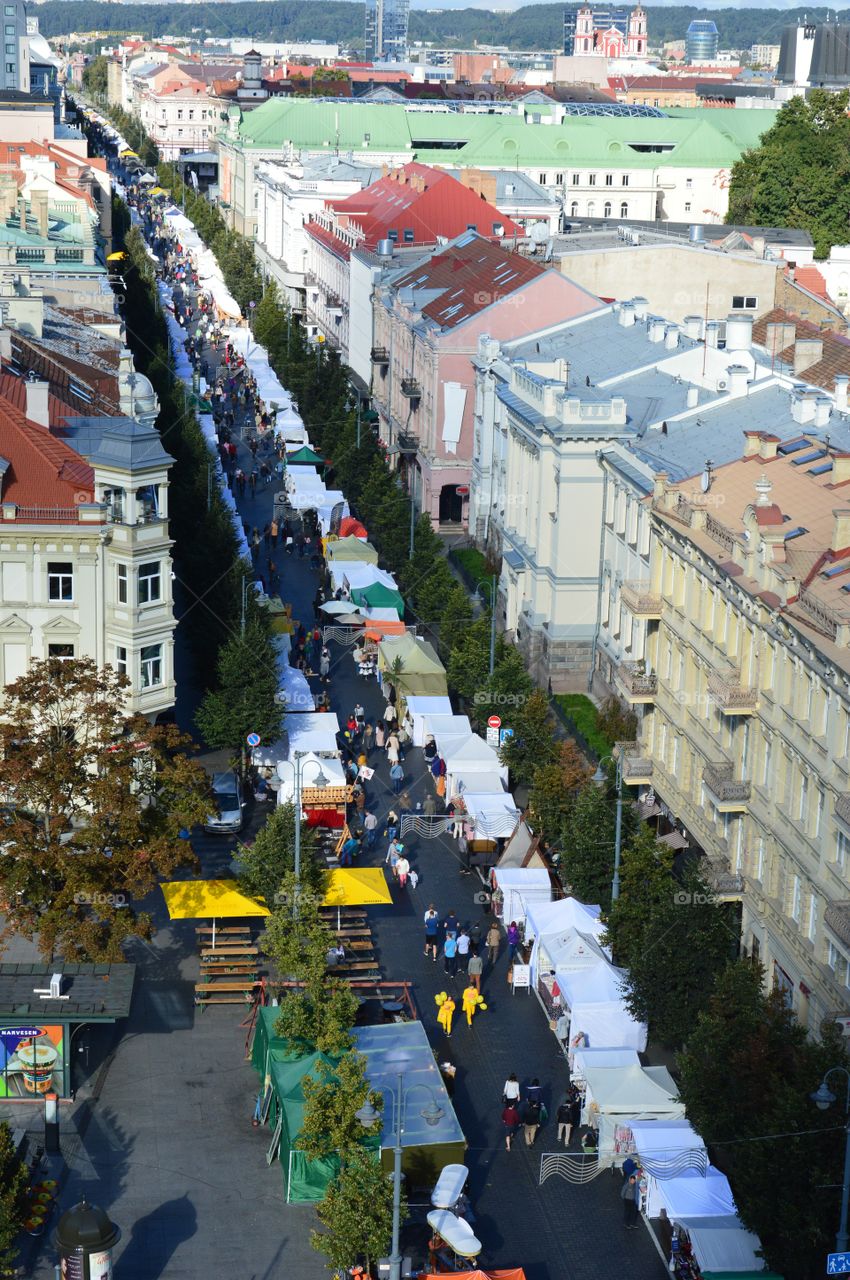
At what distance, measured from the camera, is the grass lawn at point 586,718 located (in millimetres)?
57250

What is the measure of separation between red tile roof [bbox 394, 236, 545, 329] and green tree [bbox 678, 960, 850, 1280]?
158ft

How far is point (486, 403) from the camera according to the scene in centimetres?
7594

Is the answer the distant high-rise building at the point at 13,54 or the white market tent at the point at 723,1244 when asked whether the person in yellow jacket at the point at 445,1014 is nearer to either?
the white market tent at the point at 723,1244

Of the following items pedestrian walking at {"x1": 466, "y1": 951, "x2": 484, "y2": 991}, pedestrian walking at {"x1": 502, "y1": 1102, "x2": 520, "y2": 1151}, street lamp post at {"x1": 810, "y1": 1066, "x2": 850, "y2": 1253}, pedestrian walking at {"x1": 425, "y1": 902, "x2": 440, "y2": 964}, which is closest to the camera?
street lamp post at {"x1": 810, "y1": 1066, "x2": 850, "y2": 1253}

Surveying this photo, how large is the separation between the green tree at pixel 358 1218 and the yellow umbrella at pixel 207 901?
12.1 meters

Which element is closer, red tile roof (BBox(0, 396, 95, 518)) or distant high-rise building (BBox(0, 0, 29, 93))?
red tile roof (BBox(0, 396, 95, 518))

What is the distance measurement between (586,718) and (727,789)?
1508cm

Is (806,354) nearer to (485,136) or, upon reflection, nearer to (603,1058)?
(603,1058)

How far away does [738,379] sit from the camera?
6106 centimetres

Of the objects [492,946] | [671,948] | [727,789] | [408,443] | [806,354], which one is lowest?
[492,946]

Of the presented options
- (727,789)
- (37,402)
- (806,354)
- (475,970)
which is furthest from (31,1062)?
(806,354)

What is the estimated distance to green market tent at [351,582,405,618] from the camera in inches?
2702

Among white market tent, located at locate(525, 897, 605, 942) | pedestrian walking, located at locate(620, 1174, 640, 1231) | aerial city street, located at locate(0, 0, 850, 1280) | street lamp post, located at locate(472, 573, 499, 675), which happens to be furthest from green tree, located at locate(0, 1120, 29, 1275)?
street lamp post, located at locate(472, 573, 499, 675)

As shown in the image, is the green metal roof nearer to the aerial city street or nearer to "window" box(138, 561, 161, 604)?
the aerial city street
